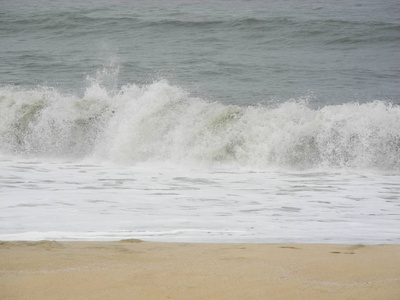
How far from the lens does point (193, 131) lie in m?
9.87

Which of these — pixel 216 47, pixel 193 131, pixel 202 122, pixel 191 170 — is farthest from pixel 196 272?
pixel 216 47

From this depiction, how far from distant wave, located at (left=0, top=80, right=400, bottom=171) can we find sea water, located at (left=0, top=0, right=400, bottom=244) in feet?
0.09

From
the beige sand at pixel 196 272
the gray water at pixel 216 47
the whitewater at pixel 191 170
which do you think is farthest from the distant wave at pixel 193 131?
the beige sand at pixel 196 272

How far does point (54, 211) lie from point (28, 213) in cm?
22

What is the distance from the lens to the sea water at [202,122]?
500cm

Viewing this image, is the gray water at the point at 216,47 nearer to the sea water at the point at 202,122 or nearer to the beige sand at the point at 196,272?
the sea water at the point at 202,122

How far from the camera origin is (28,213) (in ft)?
16.4

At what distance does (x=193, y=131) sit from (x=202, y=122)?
0.29 m

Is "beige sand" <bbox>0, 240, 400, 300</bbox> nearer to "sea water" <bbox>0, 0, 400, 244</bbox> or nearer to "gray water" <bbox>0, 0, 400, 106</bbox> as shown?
"sea water" <bbox>0, 0, 400, 244</bbox>

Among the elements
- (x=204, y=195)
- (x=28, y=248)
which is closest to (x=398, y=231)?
(x=204, y=195)

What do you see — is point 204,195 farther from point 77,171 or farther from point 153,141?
point 153,141

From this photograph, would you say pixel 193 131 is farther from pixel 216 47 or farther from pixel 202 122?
pixel 216 47

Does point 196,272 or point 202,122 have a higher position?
point 196,272

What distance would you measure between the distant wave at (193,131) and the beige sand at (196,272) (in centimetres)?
529
